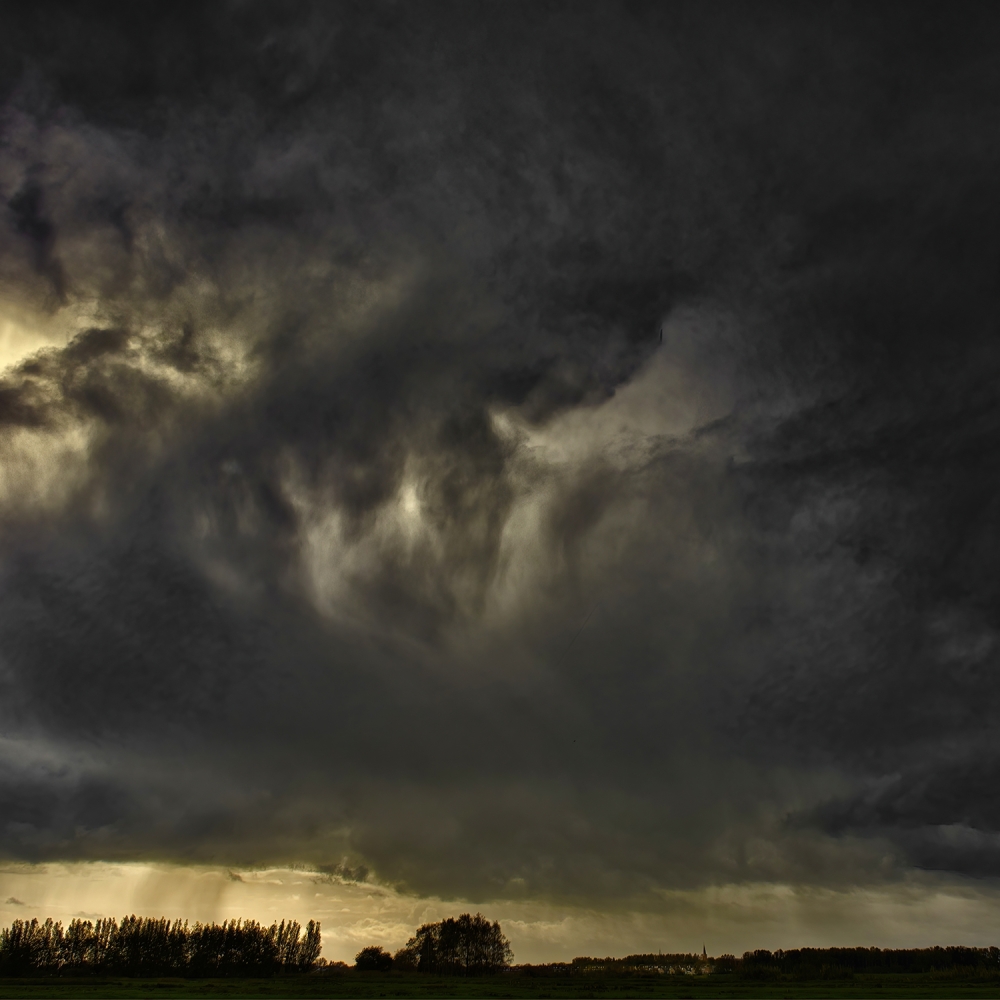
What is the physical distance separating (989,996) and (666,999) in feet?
231

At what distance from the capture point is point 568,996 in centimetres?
14438

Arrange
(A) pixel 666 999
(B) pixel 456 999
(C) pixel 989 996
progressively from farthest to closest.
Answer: (C) pixel 989 996, (A) pixel 666 999, (B) pixel 456 999

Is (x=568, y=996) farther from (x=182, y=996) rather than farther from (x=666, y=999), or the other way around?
(x=182, y=996)

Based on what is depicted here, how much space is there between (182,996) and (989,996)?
16743 cm

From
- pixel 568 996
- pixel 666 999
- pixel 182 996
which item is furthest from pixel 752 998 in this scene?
pixel 182 996

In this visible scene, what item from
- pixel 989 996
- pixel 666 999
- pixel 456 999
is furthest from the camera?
pixel 989 996

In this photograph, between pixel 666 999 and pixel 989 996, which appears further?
pixel 989 996

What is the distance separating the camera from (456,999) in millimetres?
134125

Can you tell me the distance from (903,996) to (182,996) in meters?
151

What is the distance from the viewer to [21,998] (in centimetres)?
14350

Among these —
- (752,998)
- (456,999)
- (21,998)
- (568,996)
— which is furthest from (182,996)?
(752,998)

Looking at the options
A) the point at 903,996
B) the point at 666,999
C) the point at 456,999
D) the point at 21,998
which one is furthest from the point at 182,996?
the point at 903,996

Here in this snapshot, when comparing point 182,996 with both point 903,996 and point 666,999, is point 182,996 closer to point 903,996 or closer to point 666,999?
point 666,999

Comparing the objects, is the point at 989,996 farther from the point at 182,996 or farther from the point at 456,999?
the point at 182,996
